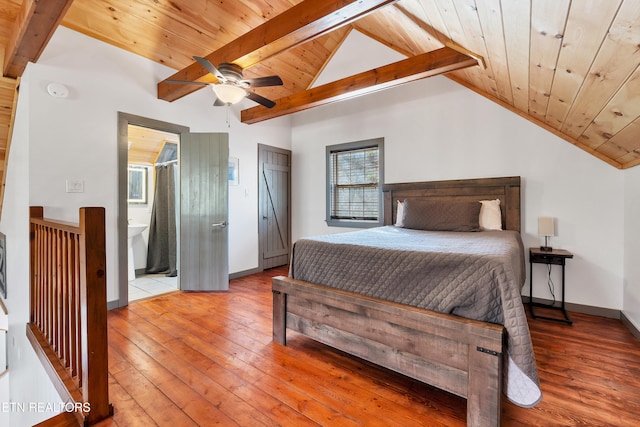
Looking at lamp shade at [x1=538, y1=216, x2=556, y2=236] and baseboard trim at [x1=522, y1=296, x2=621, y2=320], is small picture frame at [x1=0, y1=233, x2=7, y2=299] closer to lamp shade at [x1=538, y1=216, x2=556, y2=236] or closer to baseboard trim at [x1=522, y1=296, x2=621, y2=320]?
lamp shade at [x1=538, y1=216, x2=556, y2=236]

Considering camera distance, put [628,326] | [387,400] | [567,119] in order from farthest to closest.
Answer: [628,326] → [567,119] → [387,400]

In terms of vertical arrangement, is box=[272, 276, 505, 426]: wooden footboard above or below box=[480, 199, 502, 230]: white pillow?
below

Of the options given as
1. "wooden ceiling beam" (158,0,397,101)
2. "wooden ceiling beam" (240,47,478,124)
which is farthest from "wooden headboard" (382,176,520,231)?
"wooden ceiling beam" (158,0,397,101)

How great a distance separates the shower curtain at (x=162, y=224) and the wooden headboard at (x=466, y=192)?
11.1 ft

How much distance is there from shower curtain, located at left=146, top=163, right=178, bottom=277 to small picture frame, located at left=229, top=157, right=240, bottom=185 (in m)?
1.11

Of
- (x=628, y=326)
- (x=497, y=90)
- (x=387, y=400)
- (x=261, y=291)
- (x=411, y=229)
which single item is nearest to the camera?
(x=387, y=400)

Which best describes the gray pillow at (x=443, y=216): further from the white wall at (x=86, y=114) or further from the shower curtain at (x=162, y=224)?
the shower curtain at (x=162, y=224)

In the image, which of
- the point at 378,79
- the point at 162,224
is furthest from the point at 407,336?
Result: the point at 162,224

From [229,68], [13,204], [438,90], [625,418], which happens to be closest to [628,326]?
[625,418]

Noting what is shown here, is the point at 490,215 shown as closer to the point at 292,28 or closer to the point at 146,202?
→ the point at 292,28

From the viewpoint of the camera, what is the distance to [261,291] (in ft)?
12.1

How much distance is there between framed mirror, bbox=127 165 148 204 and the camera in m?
4.73

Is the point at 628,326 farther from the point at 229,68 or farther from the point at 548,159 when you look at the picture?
the point at 229,68

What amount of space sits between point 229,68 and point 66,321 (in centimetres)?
233
